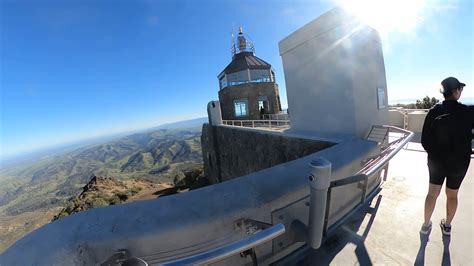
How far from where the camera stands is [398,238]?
93.4 inches

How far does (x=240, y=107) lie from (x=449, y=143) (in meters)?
18.5

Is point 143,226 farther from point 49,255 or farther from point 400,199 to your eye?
point 400,199

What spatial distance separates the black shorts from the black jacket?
71 mm

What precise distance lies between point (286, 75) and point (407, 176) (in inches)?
164

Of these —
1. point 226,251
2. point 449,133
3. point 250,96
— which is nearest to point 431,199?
point 449,133

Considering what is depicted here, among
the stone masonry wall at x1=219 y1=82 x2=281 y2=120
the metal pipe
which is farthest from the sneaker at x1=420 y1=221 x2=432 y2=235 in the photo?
the stone masonry wall at x1=219 y1=82 x2=281 y2=120

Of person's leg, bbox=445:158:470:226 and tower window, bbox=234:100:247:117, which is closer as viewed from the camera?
person's leg, bbox=445:158:470:226

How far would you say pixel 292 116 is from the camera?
712cm

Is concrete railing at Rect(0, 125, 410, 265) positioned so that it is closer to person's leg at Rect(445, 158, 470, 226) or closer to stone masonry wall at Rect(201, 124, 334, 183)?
person's leg at Rect(445, 158, 470, 226)

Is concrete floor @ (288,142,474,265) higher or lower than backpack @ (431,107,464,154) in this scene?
lower

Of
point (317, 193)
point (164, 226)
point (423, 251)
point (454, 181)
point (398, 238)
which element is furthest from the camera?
point (398, 238)

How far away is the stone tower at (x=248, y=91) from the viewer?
20.3 m

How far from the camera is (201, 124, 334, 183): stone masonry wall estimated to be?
675 centimetres

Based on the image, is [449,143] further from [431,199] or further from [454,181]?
[431,199]
